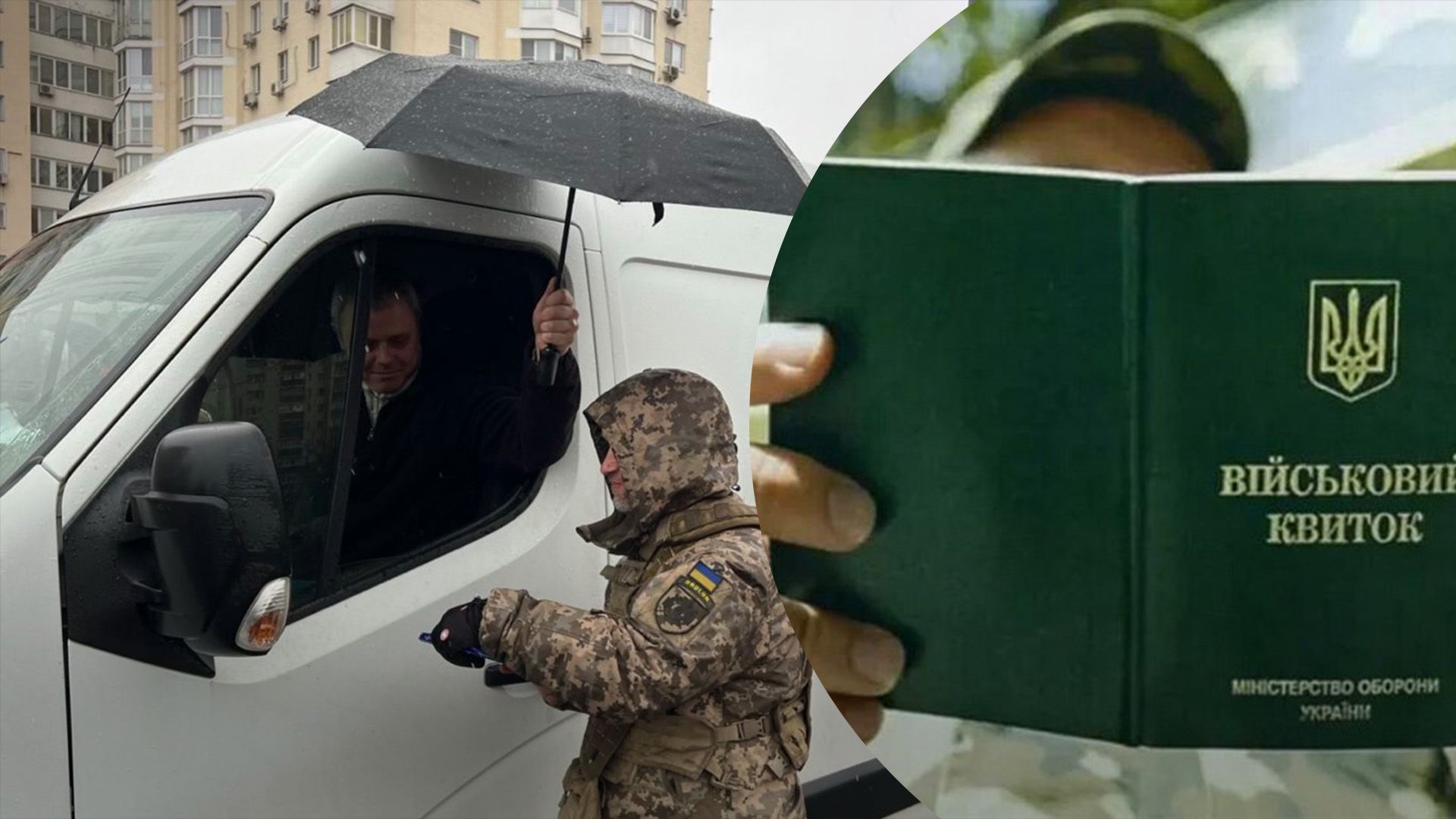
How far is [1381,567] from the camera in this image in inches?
54.5

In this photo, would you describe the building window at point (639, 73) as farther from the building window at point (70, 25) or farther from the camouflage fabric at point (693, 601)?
the building window at point (70, 25)

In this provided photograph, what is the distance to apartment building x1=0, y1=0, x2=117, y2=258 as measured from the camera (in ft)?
16.4

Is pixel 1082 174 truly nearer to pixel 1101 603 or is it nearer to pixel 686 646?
pixel 1101 603

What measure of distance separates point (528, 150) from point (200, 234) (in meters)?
0.54

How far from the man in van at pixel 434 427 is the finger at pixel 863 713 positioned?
0.89 meters

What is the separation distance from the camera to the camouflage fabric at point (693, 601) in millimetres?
1902

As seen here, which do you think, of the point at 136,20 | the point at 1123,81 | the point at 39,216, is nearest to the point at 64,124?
the point at 136,20

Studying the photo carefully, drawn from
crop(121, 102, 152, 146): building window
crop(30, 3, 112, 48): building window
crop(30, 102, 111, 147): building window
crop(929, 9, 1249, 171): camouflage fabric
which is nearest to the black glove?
crop(929, 9, 1249, 171): camouflage fabric

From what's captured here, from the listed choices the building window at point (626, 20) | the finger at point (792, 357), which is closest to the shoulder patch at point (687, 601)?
the finger at point (792, 357)

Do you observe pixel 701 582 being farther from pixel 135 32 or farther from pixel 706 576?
pixel 135 32

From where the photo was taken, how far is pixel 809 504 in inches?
57.9

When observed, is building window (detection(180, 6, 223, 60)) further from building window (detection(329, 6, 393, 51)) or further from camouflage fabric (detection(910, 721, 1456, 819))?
camouflage fabric (detection(910, 721, 1456, 819))

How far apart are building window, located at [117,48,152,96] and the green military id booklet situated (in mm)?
3188

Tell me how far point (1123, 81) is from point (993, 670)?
71 cm
